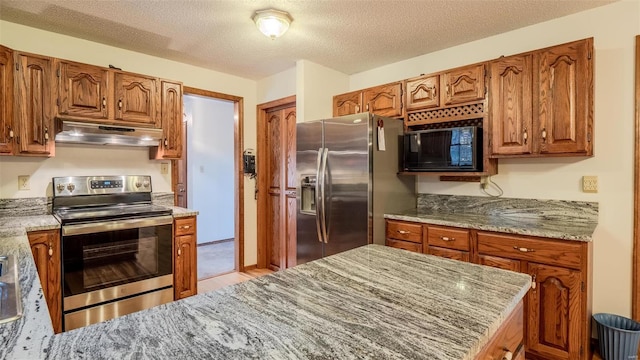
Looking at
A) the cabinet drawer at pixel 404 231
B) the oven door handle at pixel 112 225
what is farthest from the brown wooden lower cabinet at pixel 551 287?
the oven door handle at pixel 112 225

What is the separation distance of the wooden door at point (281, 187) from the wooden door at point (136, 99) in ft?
4.72

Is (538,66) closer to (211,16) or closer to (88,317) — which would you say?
(211,16)

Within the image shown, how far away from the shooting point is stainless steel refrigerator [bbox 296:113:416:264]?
268 centimetres

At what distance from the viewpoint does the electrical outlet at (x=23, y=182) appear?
256cm

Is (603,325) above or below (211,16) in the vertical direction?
below

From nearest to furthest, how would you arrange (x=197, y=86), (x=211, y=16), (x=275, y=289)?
(x=275, y=289) → (x=211, y=16) → (x=197, y=86)

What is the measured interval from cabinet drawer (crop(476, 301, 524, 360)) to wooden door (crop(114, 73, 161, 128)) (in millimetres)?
3006

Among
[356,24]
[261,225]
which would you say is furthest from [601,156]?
[261,225]

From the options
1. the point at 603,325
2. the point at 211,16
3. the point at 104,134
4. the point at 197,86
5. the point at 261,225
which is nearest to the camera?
the point at 603,325

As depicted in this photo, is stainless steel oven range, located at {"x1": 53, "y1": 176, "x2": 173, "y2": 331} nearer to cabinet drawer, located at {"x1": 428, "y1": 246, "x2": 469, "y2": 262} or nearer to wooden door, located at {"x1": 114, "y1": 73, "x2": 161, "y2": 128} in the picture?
wooden door, located at {"x1": 114, "y1": 73, "x2": 161, "y2": 128}

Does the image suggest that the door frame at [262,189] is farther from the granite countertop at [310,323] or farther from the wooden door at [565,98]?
the granite countertop at [310,323]

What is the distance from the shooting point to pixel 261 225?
4.15 metres

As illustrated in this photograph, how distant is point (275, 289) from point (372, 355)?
441 millimetres

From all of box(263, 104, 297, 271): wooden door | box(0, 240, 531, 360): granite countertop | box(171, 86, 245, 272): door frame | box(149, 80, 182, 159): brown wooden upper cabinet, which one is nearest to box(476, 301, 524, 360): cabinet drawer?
box(0, 240, 531, 360): granite countertop
